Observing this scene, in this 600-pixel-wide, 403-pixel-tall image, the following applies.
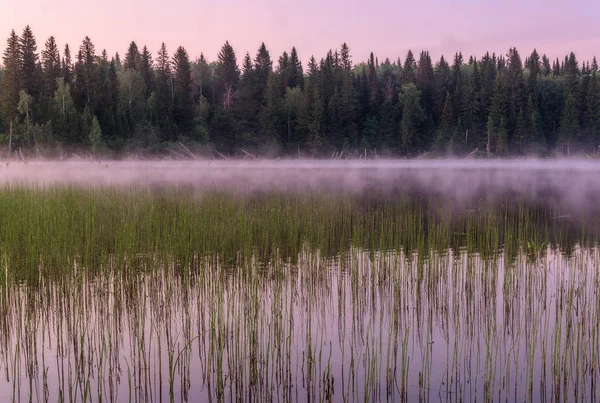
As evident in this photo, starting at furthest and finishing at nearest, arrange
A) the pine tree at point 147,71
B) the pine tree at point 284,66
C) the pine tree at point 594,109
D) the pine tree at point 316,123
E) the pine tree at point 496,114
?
the pine tree at point 284,66 < the pine tree at point 147,71 < the pine tree at point 594,109 < the pine tree at point 316,123 < the pine tree at point 496,114

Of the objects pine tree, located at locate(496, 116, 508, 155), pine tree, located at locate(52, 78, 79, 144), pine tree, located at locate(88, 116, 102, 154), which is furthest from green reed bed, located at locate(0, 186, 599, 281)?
pine tree, located at locate(496, 116, 508, 155)

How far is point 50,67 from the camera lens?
82.6 m

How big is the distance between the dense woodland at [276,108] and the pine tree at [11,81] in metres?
0.16

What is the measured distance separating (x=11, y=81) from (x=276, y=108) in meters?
40.1

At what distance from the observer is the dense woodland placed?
76.7 m

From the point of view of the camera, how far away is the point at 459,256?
11.4 meters

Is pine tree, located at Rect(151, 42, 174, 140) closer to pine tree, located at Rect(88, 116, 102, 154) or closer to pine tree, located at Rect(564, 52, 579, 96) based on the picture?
pine tree, located at Rect(88, 116, 102, 154)

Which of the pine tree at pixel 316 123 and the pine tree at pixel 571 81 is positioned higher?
the pine tree at pixel 571 81

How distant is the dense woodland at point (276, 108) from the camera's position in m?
76.7

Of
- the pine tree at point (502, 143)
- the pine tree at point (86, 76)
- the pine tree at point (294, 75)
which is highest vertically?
the pine tree at point (294, 75)

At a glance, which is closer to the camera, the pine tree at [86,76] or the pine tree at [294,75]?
the pine tree at [86,76]

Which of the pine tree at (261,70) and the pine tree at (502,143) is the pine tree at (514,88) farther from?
the pine tree at (261,70)

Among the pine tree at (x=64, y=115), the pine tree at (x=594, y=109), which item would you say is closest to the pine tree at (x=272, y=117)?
the pine tree at (x=64, y=115)

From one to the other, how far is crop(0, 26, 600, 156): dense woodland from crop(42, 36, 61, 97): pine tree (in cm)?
18
